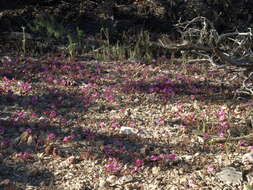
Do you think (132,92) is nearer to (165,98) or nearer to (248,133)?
(165,98)

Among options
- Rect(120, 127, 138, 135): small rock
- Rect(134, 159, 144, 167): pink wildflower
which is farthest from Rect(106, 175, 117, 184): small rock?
Rect(120, 127, 138, 135): small rock

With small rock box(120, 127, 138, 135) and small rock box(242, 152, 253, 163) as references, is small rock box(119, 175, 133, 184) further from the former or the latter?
small rock box(242, 152, 253, 163)

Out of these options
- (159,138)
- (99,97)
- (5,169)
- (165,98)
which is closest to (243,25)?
(165,98)

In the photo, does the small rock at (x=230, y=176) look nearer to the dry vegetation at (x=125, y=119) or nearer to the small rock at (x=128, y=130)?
the dry vegetation at (x=125, y=119)

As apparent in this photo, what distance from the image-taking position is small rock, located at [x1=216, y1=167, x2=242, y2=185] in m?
4.78

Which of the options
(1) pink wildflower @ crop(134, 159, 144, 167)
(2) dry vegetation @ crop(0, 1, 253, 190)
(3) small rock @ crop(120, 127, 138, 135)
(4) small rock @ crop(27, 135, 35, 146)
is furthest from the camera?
(3) small rock @ crop(120, 127, 138, 135)

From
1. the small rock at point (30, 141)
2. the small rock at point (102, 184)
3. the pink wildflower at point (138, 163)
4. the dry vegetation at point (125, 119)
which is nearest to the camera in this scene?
the small rock at point (102, 184)

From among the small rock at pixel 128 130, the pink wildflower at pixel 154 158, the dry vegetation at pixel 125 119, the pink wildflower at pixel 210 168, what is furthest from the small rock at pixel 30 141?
the pink wildflower at pixel 210 168

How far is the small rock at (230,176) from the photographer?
478 cm

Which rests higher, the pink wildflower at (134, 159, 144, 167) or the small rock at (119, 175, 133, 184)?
the pink wildflower at (134, 159, 144, 167)

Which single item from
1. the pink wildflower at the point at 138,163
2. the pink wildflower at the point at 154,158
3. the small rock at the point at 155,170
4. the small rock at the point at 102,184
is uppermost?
the pink wildflower at the point at 154,158

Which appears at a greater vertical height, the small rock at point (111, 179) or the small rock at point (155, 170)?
the small rock at point (155, 170)

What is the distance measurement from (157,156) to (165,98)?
1.99 meters

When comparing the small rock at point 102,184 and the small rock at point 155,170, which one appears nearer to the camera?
the small rock at point 102,184
